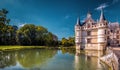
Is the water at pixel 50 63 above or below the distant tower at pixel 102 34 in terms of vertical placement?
below

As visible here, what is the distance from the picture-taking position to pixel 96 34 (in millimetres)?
37625

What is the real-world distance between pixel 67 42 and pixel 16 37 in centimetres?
1870

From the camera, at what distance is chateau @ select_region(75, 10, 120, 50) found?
34125 millimetres

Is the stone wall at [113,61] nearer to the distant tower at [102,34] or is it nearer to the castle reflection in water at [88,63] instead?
the castle reflection in water at [88,63]

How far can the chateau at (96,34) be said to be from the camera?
3412 centimetres

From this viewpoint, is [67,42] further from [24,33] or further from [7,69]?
[7,69]

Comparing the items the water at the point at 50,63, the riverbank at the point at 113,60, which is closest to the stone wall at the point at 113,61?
the riverbank at the point at 113,60

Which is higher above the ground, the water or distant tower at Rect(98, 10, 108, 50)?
distant tower at Rect(98, 10, 108, 50)

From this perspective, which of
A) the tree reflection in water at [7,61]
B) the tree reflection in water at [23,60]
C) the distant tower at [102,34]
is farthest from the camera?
the distant tower at [102,34]

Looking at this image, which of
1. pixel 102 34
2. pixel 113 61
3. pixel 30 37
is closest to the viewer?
pixel 113 61

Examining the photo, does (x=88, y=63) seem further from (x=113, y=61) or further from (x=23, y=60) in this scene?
(x=23, y=60)

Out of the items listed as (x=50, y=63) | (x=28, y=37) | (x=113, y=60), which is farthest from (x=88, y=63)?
(x=28, y=37)

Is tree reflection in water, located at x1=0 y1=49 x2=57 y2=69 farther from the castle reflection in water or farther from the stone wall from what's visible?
the stone wall

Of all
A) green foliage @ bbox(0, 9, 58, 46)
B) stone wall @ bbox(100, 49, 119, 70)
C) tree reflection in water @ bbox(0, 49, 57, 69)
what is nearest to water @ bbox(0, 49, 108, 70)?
tree reflection in water @ bbox(0, 49, 57, 69)
